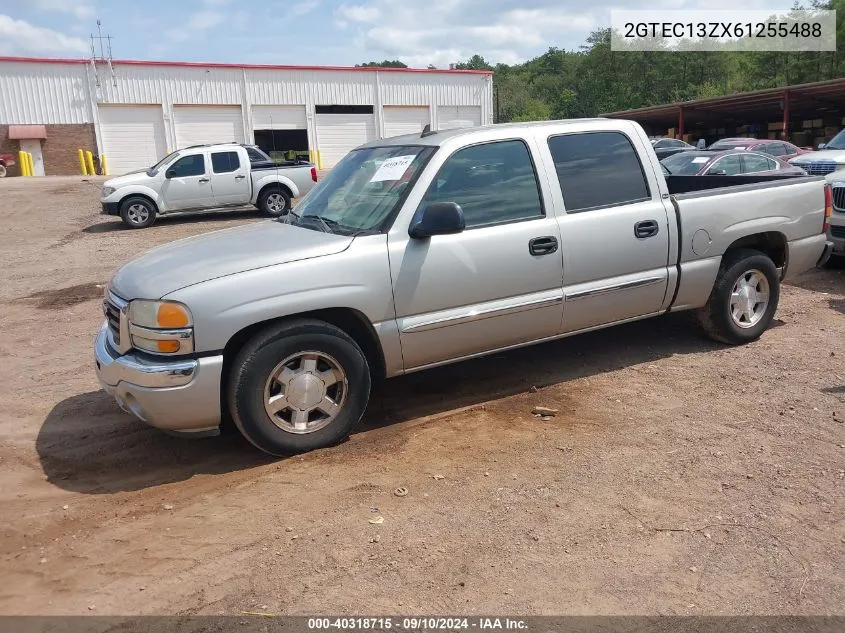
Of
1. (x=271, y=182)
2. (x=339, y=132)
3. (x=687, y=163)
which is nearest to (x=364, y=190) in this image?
(x=687, y=163)

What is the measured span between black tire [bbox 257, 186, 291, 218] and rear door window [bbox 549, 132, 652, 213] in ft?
43.5

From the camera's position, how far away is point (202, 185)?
16.8 meters

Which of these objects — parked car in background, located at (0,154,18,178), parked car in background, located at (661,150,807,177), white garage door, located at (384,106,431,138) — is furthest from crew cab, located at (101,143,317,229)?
white garage door, located at (384,106,431,138)

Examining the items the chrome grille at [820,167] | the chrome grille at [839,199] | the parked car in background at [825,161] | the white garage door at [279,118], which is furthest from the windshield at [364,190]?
the white garage door at [279,118]

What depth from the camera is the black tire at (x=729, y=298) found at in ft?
19.4

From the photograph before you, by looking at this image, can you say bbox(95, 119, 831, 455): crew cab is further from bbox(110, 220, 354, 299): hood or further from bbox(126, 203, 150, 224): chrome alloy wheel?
bbox(126, 203, 150, 224): chrome alloy wheel

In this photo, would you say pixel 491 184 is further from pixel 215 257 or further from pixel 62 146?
pixel 62 146

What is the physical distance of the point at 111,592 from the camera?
121 inches

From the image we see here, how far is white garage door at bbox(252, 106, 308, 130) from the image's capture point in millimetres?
36281

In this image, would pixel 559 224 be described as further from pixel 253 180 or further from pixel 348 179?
pixel 253 180

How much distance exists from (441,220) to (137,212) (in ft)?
45.3

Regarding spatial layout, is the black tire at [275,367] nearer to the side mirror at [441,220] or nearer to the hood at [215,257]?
the hood at [215,257]

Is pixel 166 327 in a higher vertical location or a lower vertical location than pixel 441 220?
lower

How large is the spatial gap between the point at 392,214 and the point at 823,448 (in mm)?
2966
